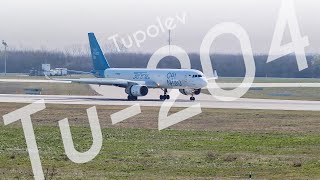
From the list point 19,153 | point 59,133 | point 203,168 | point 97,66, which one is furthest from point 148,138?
point 97,66

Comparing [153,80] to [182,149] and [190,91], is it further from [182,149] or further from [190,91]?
[182,149]

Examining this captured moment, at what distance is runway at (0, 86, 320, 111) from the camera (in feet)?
194

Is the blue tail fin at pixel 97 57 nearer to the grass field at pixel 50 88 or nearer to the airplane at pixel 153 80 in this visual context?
the airplane at pixel 153 80

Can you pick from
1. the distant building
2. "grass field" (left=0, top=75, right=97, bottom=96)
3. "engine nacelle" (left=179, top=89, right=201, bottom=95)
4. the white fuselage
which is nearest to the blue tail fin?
the white fuselage

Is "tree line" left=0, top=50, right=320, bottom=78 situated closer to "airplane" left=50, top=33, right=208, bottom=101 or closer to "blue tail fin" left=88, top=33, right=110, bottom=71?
"blue tail fin" left=88, top=33, right=110, bottom=71

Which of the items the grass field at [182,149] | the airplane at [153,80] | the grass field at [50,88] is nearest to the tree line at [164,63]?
the grass field at [50,88]

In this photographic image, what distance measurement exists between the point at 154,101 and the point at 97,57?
532 inches

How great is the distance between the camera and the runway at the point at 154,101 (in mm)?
59072

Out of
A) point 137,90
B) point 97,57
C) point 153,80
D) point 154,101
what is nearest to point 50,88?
point 97,57

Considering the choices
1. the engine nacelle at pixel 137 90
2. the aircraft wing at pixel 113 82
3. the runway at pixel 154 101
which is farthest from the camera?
the aircraft wing at pixel 113 82

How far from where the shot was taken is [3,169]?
80.2 feet

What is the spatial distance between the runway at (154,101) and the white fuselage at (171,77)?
1367 millimetres

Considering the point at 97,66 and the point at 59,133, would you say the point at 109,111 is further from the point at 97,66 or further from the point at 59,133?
the point at 97,66

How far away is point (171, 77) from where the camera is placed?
6962 centimetres
